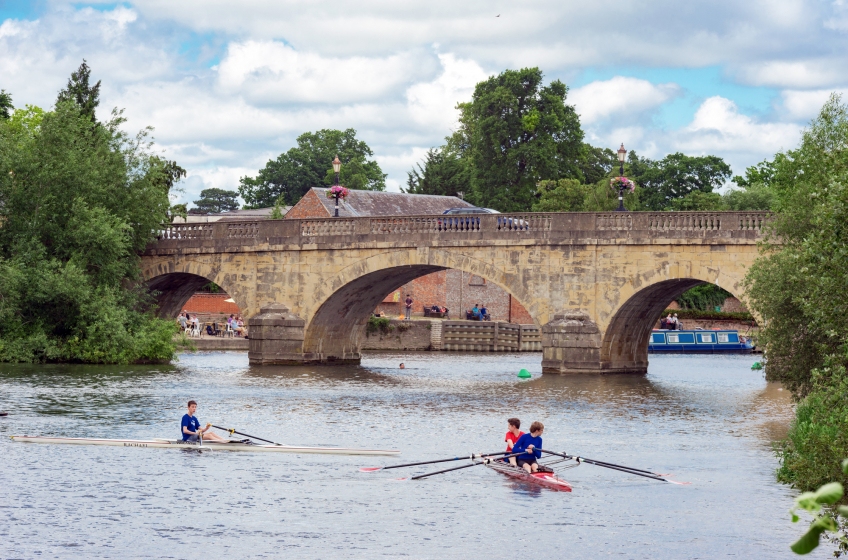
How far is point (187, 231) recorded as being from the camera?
4250cm

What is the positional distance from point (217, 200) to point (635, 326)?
328 ft

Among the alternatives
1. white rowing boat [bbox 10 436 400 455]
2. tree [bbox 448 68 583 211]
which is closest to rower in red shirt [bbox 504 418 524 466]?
white rowing boat [bbox 10 436 400 455]

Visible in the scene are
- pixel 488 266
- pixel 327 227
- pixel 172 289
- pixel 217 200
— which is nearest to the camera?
pixel 488 266

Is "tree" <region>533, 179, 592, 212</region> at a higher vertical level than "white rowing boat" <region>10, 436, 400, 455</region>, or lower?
higher

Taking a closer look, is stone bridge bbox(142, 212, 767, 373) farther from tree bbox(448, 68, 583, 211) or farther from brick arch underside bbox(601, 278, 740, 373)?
tree bbox(448, 68, 583, 211)

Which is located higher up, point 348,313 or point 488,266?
point 488,266

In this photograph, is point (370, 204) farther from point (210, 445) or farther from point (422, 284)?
point (210, 445)

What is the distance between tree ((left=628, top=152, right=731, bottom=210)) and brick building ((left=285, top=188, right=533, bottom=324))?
19.5 metres

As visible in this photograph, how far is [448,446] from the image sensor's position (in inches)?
846

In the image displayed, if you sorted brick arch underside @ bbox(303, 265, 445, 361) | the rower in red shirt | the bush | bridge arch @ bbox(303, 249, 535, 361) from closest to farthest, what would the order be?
the bush → the rower in red shirt → bridge arch @ bbox(303, 249, 535, 361) → brick arch underside @ bbox(303, 265, 445, 361)

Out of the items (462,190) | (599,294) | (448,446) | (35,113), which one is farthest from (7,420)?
(462,190)

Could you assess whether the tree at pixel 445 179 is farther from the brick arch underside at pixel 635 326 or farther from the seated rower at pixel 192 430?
the seated rower at pixel 192 430

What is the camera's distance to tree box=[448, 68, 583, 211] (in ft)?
252

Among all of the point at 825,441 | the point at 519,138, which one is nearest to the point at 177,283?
the point at 825,441
